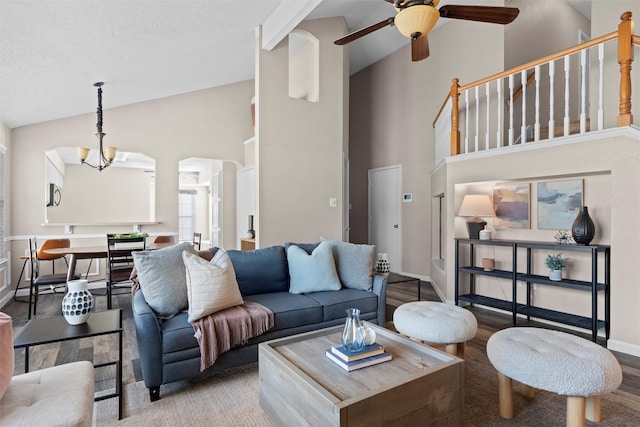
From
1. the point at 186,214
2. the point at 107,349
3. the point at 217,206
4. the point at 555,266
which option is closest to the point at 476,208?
the point at 555,266

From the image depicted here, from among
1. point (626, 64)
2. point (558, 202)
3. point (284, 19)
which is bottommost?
point (558, 202)

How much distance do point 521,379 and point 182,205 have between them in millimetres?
10140

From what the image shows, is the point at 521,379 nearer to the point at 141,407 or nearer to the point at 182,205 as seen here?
the point at 141,407

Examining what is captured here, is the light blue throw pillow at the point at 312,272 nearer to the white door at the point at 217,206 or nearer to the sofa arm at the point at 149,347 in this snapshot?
the sofa arm at the point at 149,347

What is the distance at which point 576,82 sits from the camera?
237 inches

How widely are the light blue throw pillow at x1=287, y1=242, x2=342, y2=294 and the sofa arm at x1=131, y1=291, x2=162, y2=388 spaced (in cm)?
126

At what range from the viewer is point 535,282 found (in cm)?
353

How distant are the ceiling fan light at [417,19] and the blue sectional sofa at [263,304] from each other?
1.98 meters

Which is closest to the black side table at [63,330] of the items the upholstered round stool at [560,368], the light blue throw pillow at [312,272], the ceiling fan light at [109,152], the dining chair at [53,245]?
the light blue throw pillow at [312,272]

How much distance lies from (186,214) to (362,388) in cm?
997

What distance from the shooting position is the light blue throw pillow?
321 centimetres

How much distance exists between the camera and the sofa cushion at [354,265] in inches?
132

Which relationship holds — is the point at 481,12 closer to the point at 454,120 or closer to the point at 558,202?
the point at 454,120

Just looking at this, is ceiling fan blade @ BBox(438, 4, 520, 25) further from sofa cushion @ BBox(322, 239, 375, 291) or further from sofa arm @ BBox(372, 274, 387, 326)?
sofa arm @ BBox(372, 274, 387, 326)
